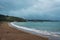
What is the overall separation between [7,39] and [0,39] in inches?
14.0

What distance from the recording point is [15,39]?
8.34 metres

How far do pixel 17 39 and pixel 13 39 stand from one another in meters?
0.21

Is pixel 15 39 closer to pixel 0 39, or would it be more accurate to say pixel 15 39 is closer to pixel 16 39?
pixel 16 39

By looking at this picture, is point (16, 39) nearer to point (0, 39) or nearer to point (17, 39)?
point (17, 39)

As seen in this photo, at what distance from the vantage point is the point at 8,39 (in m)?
8.31

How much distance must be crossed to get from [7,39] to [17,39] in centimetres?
51

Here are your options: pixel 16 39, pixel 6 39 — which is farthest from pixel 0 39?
pixel 16 39

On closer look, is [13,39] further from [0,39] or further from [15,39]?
[0,39]

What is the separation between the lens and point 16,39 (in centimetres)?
835

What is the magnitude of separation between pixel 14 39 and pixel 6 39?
408 millimetres

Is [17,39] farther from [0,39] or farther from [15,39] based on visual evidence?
[0,39]

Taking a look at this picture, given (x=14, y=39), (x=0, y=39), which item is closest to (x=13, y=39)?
(x=14, y=39)

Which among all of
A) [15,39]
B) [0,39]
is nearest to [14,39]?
[15,39]

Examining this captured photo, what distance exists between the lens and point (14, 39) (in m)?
8.34
